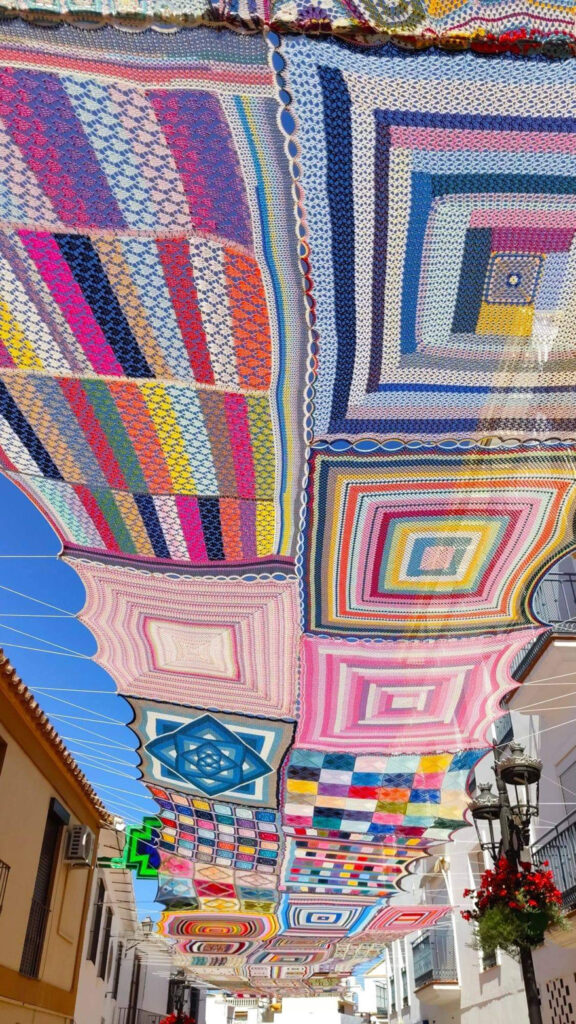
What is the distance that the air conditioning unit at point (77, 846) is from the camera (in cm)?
762

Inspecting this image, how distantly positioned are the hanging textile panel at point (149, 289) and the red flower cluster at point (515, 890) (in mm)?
3792

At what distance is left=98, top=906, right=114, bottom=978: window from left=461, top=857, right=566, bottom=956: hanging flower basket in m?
7.78

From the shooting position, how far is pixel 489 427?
2.65 meters

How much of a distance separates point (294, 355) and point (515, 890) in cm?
475

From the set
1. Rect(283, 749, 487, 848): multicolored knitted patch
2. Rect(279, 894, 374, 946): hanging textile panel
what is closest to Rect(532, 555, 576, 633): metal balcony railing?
Rect(283, 749, 487, 848): multicolored knitted patch

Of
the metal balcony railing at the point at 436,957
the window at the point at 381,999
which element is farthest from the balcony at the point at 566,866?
the window at the point at 381,999

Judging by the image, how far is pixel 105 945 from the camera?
453 inches

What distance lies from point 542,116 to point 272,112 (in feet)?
2.10

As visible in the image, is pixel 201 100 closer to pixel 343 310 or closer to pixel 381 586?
pixel 343 310

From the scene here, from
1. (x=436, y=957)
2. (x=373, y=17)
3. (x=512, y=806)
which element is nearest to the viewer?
(x=373, y=17)

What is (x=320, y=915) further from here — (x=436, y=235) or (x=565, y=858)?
(x=436, y=235)

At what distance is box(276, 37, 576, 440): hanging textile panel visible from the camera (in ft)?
5.62

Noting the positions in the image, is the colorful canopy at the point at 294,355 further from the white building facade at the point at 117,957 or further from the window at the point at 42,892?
the white building facade at the point at 117,957

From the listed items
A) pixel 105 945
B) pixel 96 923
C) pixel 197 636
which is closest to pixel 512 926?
pixel 197 636
